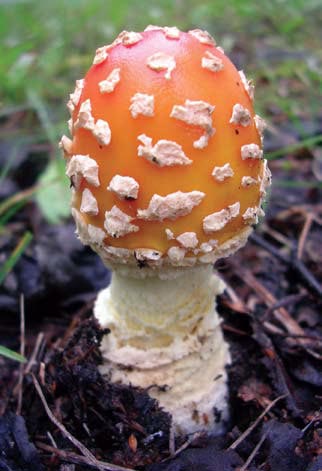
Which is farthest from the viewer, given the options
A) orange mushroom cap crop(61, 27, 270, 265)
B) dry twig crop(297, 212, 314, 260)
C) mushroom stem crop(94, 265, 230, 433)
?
dry twig crop(297, 212, 314, 260)

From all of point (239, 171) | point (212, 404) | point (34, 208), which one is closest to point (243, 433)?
point (212, 404)

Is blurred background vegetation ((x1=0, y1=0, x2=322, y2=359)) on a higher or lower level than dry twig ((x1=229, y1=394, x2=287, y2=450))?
higher

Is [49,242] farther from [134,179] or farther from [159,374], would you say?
[134,179]

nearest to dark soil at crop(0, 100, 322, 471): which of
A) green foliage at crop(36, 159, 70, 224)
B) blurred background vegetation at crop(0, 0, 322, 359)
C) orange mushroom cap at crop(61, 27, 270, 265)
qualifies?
green foliage at crop(36, 159, 70, 224)

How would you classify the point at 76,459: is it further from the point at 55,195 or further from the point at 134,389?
the point at 55,195

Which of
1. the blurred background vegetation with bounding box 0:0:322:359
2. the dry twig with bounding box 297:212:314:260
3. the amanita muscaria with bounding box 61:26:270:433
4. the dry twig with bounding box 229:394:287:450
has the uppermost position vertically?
the amanita muscaria with bounding box 61:26:270:433

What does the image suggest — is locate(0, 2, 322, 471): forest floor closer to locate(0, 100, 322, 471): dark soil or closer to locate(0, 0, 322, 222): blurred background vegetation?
locate(0, 100, 322, 471): dark soil
